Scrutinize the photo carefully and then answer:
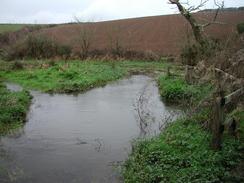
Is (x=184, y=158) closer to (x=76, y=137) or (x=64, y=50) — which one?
(x=76, y=137)

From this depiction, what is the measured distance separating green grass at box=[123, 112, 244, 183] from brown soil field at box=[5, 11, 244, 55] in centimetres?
3622

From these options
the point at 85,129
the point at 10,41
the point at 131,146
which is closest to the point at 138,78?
the point at 85,129

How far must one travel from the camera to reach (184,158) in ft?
35.8

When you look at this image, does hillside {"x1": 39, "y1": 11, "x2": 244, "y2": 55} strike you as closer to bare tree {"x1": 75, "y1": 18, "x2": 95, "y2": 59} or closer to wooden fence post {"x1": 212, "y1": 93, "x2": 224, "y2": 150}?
bare tree {"x1": 75, "y1": 18, "x2": 95, "y2": 59}

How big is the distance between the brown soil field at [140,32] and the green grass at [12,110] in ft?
99.3

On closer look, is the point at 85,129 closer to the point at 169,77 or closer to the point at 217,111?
the point at 217,111

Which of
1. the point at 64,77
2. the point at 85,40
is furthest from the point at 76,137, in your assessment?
the point at 85,40

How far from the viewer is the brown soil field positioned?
50.8 metres

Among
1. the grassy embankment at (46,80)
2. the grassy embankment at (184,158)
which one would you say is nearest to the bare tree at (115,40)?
the grassy embankment at (46,80)

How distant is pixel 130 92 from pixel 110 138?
11.0 meters

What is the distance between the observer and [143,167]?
10.9 meters

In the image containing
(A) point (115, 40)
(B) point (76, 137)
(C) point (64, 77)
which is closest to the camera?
(B) point (76, 137)

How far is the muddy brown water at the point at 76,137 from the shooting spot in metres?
11.6

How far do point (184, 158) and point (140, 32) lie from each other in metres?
48.0
